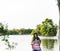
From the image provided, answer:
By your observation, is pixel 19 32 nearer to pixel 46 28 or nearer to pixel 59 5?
pixel 59 5

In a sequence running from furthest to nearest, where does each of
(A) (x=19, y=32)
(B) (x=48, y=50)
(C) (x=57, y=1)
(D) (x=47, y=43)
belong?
(D) (x=47, y=43) → (B) (x=48, y=50) → (A) (x=19, y=32) → (C) (x=57, y=1)

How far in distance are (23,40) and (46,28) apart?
6878mm

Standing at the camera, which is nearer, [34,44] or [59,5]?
[59,5]

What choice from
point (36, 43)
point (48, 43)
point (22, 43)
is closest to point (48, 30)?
point (48, 43)

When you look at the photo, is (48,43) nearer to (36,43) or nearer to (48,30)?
(48,30)

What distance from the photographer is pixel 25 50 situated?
963 cm

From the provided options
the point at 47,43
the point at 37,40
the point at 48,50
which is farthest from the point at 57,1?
the point at 47,43

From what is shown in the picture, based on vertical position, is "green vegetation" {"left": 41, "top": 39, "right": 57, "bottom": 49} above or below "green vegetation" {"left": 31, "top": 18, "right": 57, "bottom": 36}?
below

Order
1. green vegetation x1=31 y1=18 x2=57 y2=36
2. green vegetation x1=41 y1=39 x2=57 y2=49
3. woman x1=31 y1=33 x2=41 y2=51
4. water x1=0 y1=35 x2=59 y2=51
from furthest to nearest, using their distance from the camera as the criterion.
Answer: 1. green vegetation x1=31 y1=18 x2=57 y2=36
2. green vegetation x1=41 y1=39 x2=57 y2=49
3. water x1=0 y1=35 x2=59 y2=51
4. woman x1=31 y1=33 x2=41 y2=51

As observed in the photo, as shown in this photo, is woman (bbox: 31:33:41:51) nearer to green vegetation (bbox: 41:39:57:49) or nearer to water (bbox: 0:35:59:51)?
water (bbox: 0:35:59:51)

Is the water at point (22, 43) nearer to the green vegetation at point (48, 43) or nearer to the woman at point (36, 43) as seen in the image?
the green vegetation at point (48, 43)

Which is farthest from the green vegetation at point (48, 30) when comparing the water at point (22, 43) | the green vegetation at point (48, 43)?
the water at point (22, 43)

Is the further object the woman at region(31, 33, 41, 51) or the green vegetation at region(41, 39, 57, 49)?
the green vegetation at region(41, 39, 57, 49)

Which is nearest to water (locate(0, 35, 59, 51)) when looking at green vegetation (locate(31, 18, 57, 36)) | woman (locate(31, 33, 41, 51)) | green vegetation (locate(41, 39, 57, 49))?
green vegetation (locate(41, 39, 57, 49))
